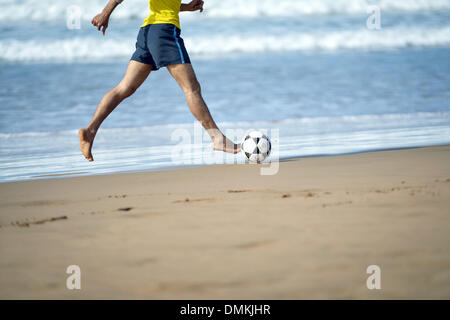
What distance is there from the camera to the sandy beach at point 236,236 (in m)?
2.69

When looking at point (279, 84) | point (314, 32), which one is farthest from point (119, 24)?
point (279, 84)

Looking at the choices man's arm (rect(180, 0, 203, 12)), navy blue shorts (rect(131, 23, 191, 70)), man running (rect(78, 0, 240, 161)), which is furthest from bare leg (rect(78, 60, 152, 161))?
man's arm (rect(180, 0, 203, 12))

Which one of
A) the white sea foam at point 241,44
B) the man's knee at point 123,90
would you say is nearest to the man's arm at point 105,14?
the man's knee at point 123,90

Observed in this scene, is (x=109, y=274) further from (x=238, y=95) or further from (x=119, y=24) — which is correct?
(x=119, y=24)

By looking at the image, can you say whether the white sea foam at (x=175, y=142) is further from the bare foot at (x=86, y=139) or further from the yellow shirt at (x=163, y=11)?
the yellow shirt at (x=163, y=11)

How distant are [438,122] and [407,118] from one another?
0.72 m

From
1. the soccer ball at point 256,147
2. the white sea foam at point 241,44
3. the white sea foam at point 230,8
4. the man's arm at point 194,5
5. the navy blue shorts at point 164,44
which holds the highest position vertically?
the white sea foam at point 230,8

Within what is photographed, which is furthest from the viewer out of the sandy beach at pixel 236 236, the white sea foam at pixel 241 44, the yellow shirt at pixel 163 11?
the white sea foam at pixel 241 44

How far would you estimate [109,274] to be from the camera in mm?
2889

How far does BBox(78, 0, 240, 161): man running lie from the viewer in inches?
234

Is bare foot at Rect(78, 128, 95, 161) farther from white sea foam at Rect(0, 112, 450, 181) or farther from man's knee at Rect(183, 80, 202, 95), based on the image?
man's knee at Rect(183, 80, 202, 95)

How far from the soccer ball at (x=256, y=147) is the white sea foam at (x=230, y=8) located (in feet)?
66.8

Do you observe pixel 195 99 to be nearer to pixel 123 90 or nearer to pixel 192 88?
pixel 192 88
